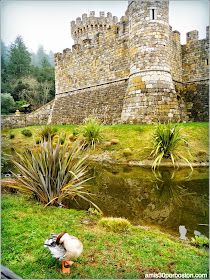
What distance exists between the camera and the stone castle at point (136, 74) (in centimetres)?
962

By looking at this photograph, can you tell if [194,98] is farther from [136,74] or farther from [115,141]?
→ [115,141]

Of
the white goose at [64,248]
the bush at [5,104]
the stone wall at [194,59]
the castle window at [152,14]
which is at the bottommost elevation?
the white goose at [64,248]

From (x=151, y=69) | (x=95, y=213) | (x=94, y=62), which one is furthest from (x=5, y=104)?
(x=94, y=62)

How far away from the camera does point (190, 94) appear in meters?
12.4

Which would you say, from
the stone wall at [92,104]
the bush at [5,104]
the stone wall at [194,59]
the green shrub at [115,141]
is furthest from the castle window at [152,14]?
the bush at [5,104]

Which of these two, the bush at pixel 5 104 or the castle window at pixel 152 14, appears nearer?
the bush at pixel 5 104

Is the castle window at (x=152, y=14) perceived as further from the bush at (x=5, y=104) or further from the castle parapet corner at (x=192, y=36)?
the bush at (x=5, y=104)

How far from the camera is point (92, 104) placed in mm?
13766

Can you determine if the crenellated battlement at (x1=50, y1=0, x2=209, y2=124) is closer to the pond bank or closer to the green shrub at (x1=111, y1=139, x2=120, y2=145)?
the green shrub at (x1=111, y1=139, x2=120, y2=145)

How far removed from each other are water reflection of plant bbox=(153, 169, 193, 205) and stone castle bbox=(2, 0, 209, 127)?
383 centimetres

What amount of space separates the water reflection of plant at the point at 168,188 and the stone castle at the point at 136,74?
383cm

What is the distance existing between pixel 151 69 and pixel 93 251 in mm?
9131

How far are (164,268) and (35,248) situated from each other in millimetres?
1258

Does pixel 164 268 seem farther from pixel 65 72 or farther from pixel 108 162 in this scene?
pixel 65 72
